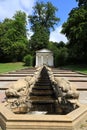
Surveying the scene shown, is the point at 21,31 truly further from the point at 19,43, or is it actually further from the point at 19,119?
the point at 19,119

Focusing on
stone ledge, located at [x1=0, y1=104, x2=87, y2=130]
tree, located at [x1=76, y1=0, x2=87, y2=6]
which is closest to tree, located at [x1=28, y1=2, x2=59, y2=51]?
tree, located at [x1=76, y1=0, x2=87, y2=6]

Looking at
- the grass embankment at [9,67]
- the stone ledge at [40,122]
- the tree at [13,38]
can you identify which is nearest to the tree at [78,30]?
the grass embankment at [9,67]

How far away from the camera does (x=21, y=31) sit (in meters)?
64.8

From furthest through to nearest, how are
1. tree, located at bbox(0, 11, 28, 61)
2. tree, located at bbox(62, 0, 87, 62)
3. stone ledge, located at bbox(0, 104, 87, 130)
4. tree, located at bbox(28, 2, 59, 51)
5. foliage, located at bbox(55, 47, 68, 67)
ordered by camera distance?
tree, located at bbox(28, 2, 59, 51)
tree, located at bbox(0, 11, 28, 61)
foliage, located at bbox(55, 47, 68, 67)
tree, located at bbox(62, 0, 87, 62)
stone ledge, located at bbox(0, 104, 87, 130)

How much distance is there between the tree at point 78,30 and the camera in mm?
38812

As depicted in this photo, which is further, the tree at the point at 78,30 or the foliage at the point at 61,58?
the foliage at the point at 61,58

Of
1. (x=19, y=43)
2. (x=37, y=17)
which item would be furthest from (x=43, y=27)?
(x=19, y=43)

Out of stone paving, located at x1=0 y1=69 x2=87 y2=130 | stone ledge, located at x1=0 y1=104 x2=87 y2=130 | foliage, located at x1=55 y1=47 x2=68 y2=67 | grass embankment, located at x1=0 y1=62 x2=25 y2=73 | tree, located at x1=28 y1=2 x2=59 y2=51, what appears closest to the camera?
stone ledge, located at x1=0 y1=104 x2=87 y2=130

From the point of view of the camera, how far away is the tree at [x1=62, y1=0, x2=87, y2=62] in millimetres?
38812

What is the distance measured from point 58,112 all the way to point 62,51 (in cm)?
4422

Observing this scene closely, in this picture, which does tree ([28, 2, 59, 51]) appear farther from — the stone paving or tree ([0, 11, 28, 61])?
the stone paving

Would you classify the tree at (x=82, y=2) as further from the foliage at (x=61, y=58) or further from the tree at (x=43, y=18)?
the tree at (x=43, y=18)

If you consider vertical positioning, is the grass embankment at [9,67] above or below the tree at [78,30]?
below

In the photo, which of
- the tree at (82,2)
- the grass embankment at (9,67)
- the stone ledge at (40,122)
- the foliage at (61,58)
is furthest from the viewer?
the foliage at (61,58)
